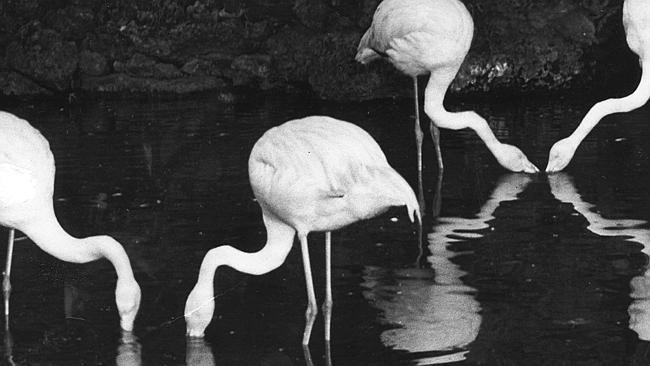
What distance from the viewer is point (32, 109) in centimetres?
1282

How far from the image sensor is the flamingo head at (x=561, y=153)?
9414mm

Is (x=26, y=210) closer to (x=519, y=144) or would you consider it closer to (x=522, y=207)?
(x=522, y=207)

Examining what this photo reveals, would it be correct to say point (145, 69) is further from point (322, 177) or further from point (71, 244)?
point (322, 177)

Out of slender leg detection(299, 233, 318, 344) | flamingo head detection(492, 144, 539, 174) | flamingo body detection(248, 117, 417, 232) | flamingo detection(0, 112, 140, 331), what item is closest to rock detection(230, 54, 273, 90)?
flamingo head detection(492, 144, 539, 174)

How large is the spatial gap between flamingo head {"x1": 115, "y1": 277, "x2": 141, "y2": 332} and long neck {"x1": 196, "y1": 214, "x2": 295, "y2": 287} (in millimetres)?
267

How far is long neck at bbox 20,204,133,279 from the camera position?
596 cm

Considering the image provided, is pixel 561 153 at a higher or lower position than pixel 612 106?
lower

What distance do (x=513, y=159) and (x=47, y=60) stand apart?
19.4 ft

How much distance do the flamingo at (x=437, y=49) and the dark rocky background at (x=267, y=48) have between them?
2893mm

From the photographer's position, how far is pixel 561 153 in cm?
941

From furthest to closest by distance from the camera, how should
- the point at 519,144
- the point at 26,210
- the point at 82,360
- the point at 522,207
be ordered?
the point at 519,144
the point at 522,207
the point at 26,210
the point at 82,360

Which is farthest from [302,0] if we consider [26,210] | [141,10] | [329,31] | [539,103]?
[26,210]

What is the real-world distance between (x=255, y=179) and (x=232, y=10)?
8016mm

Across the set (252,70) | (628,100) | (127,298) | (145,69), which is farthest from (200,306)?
(145,69)
